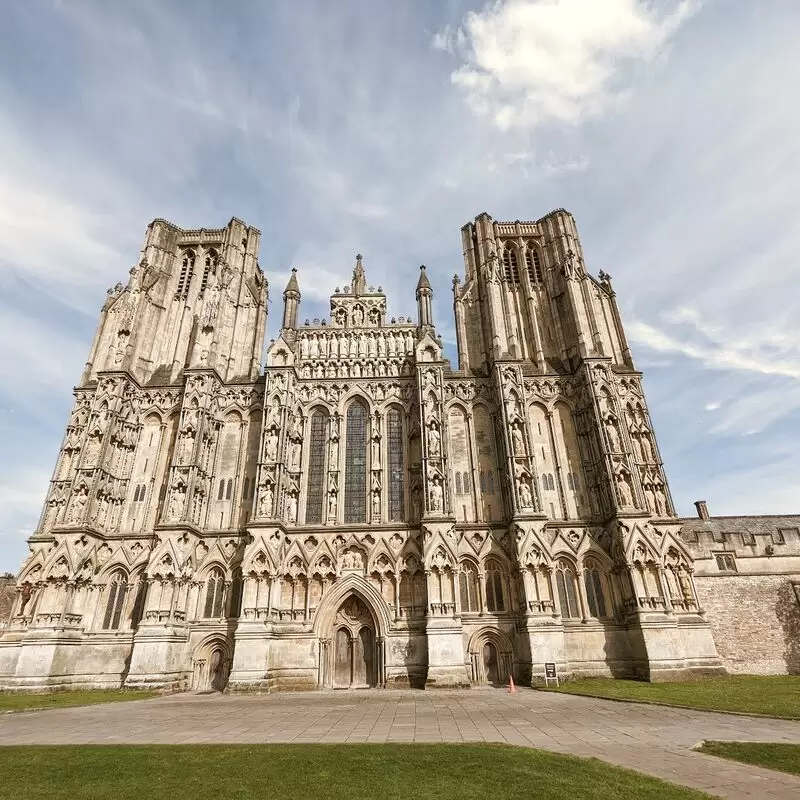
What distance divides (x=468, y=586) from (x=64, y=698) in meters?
21.3

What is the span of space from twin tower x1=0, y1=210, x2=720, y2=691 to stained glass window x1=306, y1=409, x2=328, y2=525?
158mm

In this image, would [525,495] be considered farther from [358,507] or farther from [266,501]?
[266,501]

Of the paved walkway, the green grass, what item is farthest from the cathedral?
Result: the paved walkway

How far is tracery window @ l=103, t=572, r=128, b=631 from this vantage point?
28.1 meters

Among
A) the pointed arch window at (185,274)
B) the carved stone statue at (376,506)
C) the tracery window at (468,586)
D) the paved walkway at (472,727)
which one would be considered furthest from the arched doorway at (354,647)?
the pointed arch window at (185,274)

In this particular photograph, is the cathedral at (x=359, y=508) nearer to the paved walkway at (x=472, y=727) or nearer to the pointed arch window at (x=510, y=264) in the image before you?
the pointed arch window at (x=510, y=264)

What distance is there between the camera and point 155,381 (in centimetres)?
3606

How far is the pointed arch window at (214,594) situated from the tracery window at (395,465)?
440 inches

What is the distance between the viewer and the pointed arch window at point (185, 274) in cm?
4081

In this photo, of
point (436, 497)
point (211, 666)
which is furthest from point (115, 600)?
point (436, 497)

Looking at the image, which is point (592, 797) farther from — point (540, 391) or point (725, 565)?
point (725, 565)

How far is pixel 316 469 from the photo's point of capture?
32.7 meters

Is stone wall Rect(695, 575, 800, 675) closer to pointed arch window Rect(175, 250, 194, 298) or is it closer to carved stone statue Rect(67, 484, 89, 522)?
carved stone statue Rect(67, 484, 89, 522)

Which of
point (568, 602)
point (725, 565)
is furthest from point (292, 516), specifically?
point (725, 565)
